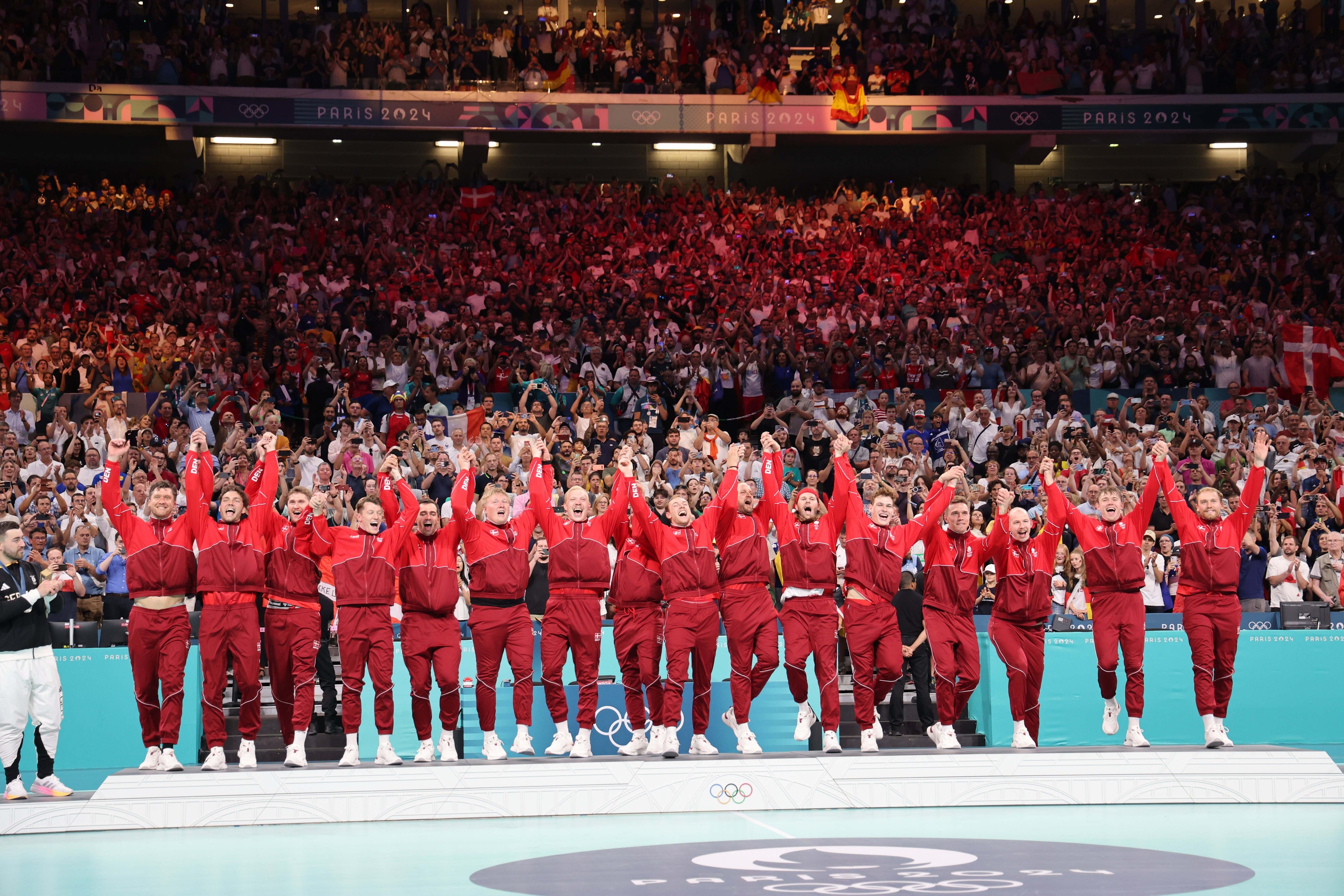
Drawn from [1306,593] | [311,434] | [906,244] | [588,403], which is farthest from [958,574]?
[906,244]

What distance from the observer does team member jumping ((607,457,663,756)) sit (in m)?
12.3

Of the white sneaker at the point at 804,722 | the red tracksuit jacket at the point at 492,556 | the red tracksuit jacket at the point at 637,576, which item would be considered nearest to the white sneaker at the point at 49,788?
the red tracksuit jacket at the point at 492,556

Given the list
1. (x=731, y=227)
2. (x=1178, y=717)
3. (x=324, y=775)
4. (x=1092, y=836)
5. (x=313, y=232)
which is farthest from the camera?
(x=731, y=227)

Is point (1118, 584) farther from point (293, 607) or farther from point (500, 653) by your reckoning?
point (293, 607)

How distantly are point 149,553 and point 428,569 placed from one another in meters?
2.32

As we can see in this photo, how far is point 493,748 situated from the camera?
1202 cm

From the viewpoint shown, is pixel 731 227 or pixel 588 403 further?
pixel 731 227

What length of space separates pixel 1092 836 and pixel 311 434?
1331 centimetres

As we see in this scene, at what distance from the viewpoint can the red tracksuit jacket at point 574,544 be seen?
12211mm

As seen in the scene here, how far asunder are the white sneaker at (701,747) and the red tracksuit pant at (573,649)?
0.91 m

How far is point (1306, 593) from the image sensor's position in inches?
620

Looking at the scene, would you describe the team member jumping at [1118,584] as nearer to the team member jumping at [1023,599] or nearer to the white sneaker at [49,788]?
the team member jumping at [1023,599]

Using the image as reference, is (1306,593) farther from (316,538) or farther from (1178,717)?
(316,538)

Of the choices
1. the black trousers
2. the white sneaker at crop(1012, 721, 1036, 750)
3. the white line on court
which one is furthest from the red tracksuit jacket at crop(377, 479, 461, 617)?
the white sneaker at crop(1012, 721, 1036, 750)
